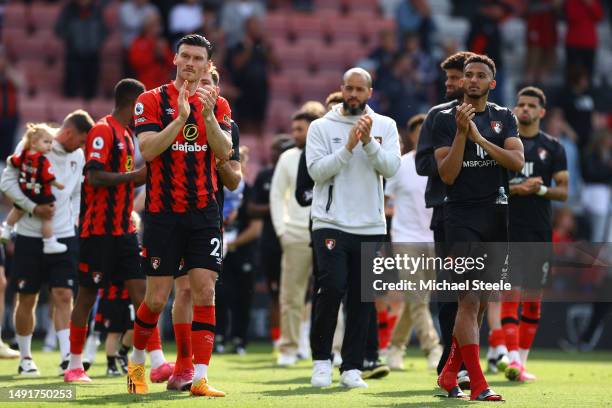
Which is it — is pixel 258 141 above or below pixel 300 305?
above

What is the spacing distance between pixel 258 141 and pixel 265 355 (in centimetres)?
663

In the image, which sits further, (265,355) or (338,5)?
(338,5)

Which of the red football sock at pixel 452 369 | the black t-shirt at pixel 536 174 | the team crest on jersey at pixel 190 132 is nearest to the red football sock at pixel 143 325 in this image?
the team crest on jersey at pixel 190 132

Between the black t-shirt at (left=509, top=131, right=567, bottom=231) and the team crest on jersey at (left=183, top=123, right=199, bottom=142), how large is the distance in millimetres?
3927

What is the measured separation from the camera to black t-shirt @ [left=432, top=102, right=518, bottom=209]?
9.43 meters

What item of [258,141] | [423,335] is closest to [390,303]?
[423,335]

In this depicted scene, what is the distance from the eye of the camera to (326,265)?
1041 centimetres

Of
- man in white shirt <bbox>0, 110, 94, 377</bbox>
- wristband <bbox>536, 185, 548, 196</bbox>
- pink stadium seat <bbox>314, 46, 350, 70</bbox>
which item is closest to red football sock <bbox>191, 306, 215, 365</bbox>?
man in white shirt <bbox>0, 110, 94, 377</bbox>

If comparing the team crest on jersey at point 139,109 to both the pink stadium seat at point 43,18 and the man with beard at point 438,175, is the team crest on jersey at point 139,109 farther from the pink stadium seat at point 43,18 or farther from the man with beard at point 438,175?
the pink stadium seat at point 43,18

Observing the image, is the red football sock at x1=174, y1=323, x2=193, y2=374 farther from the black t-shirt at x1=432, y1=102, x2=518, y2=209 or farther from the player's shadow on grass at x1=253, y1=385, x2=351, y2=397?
the black t-shirt at x1=432, y1=102, x2=518, y2=209

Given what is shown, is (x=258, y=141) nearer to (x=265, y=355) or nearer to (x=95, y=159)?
(x=265, y=355)

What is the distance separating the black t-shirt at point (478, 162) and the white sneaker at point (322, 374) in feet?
6.14

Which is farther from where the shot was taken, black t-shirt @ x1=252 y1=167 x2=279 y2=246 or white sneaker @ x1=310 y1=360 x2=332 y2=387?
black t-shirt @ x1=252 y1=167 x2=279 y2=246

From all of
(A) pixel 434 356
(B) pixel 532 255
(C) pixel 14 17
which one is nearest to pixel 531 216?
(B) pixel 532 255
